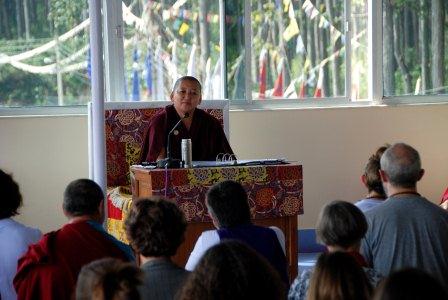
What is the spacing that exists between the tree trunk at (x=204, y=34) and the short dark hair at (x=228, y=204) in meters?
3.49

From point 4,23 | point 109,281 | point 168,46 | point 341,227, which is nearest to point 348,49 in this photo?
point 168,46

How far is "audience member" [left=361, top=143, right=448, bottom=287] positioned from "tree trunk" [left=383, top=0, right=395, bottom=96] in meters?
3.88

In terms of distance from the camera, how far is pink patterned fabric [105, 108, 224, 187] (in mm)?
5891

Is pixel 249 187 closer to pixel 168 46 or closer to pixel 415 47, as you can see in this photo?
pixel 168 46

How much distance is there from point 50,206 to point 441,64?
326 centimetres

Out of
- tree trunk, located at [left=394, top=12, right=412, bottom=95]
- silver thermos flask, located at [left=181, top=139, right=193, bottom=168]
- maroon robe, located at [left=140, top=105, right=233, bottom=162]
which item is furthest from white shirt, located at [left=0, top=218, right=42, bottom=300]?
tree trunk, located at [left=394, top=12, right=412, bottom=95]

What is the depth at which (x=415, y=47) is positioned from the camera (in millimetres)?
7230

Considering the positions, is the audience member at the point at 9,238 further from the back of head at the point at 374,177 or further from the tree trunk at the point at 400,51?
the tree trunk at the point at 400,51

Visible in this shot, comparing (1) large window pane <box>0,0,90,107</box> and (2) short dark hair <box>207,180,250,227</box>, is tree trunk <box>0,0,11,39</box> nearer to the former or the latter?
(1) large window pane <box>0,0,90,107</box>

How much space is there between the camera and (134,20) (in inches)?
258

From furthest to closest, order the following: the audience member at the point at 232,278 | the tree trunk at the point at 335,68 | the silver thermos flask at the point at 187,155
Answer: the tree trunk at the point at 335,68, the silver thermos flask at the point at 187,155, the audience member at the point at 232,278

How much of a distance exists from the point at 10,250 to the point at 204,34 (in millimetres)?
3661

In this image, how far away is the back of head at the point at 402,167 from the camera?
342 cm

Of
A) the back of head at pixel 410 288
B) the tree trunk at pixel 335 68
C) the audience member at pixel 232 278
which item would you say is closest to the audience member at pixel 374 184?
the audience member at pixel 232 278
